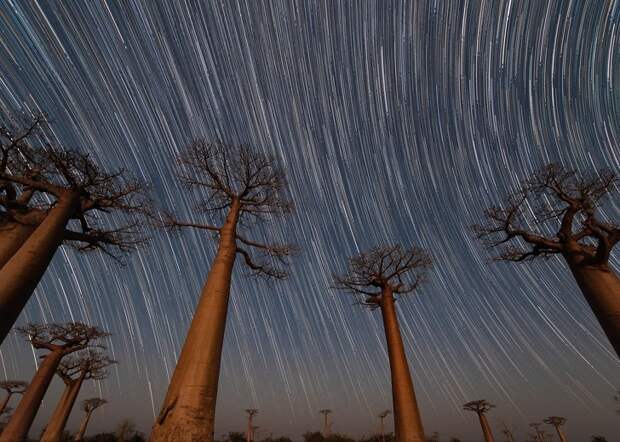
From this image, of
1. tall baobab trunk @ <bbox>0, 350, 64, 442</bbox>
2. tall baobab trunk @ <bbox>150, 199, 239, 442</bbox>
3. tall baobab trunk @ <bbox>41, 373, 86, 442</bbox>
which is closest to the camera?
tall baobab trunk @ <bbox>150, 199, 239, 442</bbox>

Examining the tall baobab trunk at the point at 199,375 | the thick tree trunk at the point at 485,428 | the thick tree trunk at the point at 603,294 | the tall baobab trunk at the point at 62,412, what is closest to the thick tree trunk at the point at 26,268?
the tall baobab trunk at the point at 199,375

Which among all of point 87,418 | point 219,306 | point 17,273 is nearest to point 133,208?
point 17,273

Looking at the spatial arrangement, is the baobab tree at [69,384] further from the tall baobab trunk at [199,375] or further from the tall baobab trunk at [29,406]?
the tall baobab trunk at [199,375]

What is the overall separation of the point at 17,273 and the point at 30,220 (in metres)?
2.97

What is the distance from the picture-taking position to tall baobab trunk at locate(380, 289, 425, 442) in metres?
7.20

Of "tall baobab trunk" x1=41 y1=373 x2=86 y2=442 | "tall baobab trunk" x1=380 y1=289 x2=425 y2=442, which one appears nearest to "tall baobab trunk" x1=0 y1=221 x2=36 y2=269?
"tall baobab trunk" x1=380 y1=289 x2=425 y2=442

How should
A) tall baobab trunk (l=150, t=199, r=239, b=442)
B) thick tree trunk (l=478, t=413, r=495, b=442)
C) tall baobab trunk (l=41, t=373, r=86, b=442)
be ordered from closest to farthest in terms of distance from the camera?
1. tall baobab trunk (l=150, t=199, r=239, b=442)
2. tall baobab trunk (l=41, t=373, r=86, b=442)
3. thick tree trunk (l=478, t=413, r=495, b=442)

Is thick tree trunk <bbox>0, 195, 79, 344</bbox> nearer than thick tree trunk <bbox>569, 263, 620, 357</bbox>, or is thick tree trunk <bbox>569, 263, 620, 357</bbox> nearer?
thick tree trunk <bbox>0, 195, 79, 344</bbox>

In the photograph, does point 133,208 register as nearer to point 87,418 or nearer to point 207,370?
point 207,370

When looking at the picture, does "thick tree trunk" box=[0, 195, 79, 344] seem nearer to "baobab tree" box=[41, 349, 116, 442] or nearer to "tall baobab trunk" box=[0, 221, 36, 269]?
"tall baobab trunk" box=[0, 221, 36, 269]

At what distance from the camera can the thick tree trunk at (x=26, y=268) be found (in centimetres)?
489

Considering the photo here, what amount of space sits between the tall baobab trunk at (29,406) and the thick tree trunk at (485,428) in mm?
29821

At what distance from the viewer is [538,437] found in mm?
43312

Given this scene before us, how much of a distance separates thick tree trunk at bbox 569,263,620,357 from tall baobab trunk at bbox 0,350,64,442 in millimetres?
17613
